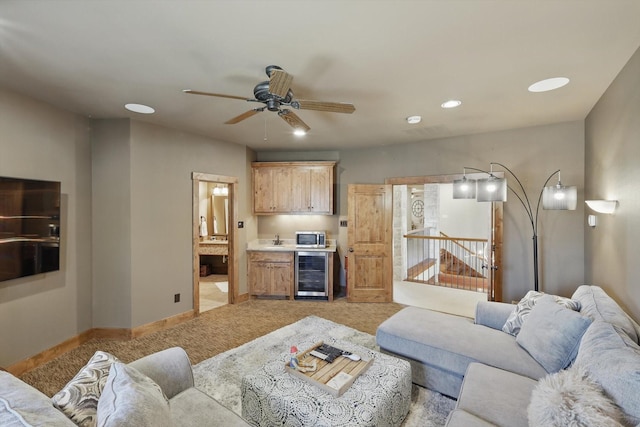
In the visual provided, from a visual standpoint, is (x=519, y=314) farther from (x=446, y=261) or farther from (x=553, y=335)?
(x=446, y=261)

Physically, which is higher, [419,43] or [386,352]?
[419,43]

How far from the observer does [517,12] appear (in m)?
1.61

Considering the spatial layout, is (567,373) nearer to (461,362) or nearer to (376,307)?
(461,362)

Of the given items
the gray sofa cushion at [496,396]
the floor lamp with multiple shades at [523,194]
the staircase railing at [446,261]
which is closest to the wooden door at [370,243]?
the floor lamp with multiple shades at [523,194]

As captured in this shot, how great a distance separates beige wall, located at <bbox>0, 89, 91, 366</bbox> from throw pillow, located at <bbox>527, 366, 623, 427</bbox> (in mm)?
4230

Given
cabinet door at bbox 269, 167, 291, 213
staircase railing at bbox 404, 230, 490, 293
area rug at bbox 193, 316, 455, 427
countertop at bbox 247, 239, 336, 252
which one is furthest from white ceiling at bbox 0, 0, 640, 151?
staircase railing at bbox 404, 230, 490, 293

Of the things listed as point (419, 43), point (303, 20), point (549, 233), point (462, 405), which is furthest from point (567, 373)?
point (549, 233)

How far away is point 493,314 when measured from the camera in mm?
2799

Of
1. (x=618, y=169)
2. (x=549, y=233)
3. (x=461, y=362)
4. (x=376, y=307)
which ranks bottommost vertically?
(x=376, y=307)

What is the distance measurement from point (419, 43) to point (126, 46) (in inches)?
78.8

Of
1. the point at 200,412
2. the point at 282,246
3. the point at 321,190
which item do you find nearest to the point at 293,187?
the point at 321,190

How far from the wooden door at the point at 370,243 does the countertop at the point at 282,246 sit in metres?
0.50

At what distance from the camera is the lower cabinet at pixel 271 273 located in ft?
16.8

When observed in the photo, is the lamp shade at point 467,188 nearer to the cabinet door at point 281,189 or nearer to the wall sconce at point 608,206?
the wall sconce at point 608,206
